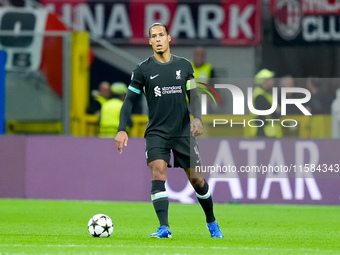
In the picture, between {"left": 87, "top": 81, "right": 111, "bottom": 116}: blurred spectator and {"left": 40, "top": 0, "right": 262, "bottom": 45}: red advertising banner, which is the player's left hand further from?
{"left": 40, "top": 0, "right": 262, "bottom": 45}: red advertising banner

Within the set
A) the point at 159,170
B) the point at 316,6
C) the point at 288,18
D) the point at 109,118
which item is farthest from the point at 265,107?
the point at 159,170

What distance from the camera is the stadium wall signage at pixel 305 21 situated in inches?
909

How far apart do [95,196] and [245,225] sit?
14.8 ft

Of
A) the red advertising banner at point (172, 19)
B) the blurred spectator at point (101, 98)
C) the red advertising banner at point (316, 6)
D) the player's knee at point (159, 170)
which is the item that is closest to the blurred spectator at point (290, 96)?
the blurred spectator at point (101, 98)

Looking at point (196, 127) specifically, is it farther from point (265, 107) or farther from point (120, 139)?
point (265, 107)

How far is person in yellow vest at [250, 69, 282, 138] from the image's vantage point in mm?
17109

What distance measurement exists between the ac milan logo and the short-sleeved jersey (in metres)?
12.9

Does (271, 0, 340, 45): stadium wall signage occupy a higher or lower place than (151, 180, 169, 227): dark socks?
higher

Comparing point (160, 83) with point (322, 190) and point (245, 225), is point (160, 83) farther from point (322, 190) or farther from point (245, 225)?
point (322, 190)

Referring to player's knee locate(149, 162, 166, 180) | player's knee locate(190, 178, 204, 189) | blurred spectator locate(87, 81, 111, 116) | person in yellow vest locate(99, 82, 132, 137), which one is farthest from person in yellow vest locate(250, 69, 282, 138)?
player's knee locate(149, 162, 166, 180)

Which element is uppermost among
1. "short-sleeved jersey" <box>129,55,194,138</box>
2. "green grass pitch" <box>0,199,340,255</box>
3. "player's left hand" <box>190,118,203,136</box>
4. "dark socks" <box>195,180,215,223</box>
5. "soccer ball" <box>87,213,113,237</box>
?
"short-sleeved jersey" <box>129,55,194,138</box>

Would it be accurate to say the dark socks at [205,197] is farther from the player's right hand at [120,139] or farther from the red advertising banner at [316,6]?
the red advertising banner at [316,6]

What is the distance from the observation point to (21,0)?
22.4 meters

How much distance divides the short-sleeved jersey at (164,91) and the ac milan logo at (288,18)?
12891 mm
